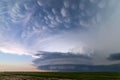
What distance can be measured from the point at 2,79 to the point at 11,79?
2688 millimetres

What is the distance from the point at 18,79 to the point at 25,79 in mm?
1983

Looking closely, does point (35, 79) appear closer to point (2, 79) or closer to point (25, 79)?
point (25, 79)

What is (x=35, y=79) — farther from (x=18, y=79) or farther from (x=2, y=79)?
(x=2, y=79)

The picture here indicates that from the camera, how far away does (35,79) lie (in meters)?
65.2

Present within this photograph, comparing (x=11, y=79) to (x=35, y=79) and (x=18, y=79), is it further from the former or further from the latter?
(x=35, y=79)

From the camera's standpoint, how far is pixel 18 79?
2490 inches

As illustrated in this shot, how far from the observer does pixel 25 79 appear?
63875 millimetres

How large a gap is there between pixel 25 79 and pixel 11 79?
12.9ft

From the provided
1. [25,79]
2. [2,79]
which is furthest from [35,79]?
[2,79]

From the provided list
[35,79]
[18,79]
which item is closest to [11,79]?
[18,79]

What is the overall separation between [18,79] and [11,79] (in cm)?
208

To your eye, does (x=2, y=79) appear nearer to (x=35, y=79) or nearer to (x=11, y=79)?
(x=11, y=79)

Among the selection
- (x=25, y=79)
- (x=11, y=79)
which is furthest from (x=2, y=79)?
(x=25, y=79)
